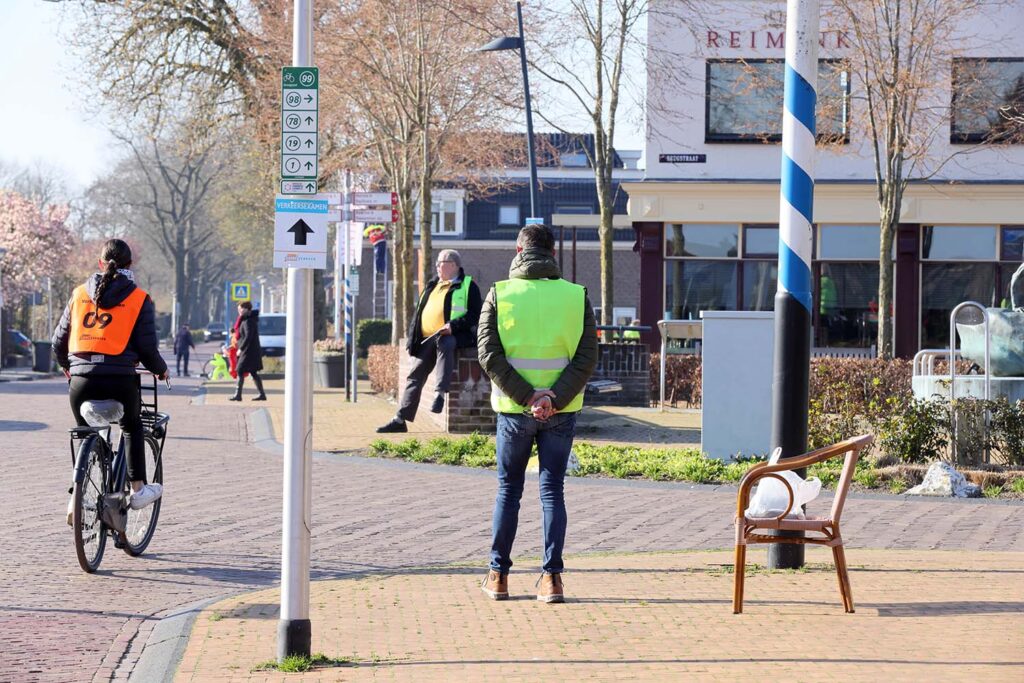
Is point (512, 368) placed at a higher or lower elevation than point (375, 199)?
lower

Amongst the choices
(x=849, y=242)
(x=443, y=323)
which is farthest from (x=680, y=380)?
(x=849, y=242)

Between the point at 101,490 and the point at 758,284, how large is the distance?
23.3m

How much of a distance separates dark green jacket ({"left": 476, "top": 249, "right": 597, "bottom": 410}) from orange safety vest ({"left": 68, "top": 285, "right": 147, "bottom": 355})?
2.28 metres

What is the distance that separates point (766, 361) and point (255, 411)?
1187cm

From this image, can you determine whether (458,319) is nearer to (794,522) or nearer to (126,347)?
(126,347)

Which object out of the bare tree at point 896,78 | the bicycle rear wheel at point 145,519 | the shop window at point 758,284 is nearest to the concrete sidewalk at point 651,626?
the bicycle rear wheel at point 145,519

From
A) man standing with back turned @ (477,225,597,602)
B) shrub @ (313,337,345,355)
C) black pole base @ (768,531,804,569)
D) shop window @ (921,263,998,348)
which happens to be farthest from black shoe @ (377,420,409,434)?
shop window @ (921,263,998,348)

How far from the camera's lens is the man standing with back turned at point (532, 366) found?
7193 mm

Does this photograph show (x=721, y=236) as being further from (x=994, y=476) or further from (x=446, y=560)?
(x=446, y=560)

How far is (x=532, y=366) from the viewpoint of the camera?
723 centimetres

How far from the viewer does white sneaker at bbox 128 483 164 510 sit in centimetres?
854

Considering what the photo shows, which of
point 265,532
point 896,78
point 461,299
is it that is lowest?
point 265,532

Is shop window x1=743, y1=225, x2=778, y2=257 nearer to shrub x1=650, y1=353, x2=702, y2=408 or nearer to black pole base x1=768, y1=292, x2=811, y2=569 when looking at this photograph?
shrub x1=650, y1=353, x2=702, y2=408

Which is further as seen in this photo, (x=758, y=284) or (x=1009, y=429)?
(x=758, y=284)
